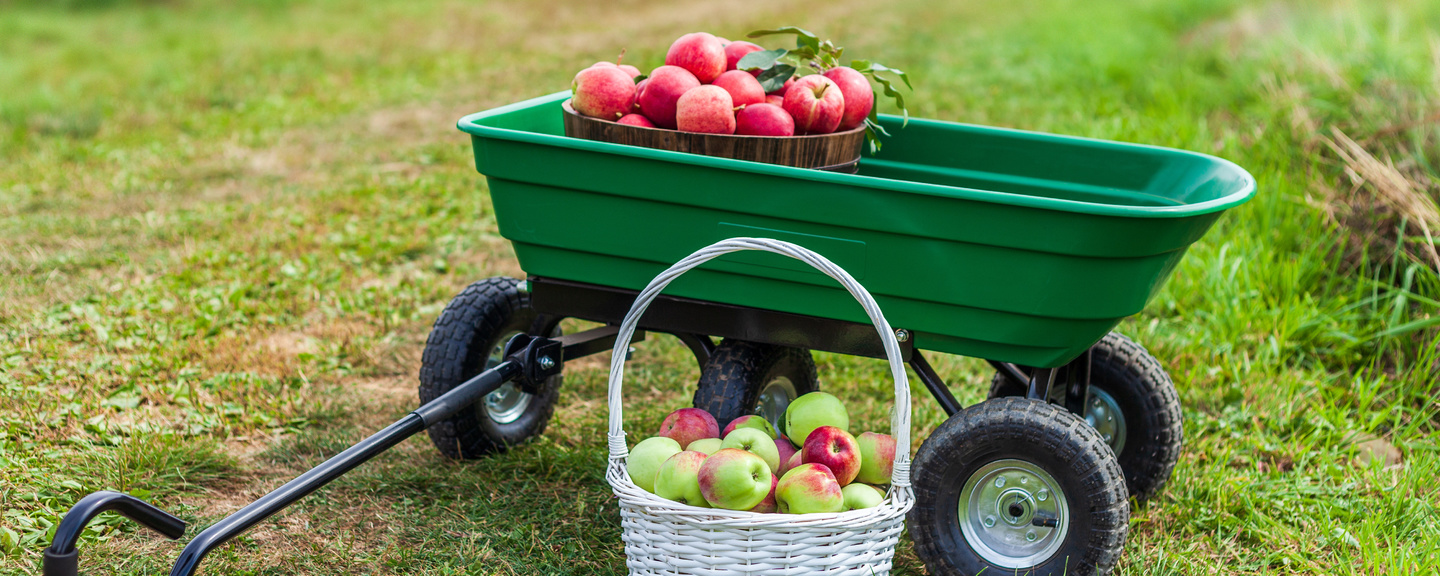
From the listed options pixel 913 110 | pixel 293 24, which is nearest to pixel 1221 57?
pixel 913 110

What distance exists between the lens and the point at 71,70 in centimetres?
812

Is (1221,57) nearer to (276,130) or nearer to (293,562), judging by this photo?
(276,130)

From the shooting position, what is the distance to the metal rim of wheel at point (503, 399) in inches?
115

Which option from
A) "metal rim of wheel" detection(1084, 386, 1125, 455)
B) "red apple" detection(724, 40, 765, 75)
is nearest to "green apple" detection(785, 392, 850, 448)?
"metal rim of wheel" detection(1084, 386, 1125, 455)

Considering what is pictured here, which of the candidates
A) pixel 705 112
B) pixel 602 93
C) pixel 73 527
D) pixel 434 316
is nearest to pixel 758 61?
pixel 705 112

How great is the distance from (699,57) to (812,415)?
925 mm

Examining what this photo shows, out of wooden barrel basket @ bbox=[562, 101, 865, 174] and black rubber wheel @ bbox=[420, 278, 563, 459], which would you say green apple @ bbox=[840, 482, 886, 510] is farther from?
black rubber wheel @ bbox=[420, 278, 563, 459]

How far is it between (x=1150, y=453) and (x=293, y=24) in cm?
942

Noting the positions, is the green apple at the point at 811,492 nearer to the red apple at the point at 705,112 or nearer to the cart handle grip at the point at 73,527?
the red apple at the point at 705,112

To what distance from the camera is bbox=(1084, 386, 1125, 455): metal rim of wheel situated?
8.89ft

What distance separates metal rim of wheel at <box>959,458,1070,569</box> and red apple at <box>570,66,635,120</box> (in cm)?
116

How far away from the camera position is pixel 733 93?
250 cm

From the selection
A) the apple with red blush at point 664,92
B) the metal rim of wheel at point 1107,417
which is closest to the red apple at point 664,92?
the apple with red blush at point 664,92

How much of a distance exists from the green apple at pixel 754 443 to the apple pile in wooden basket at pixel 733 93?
68 cm
